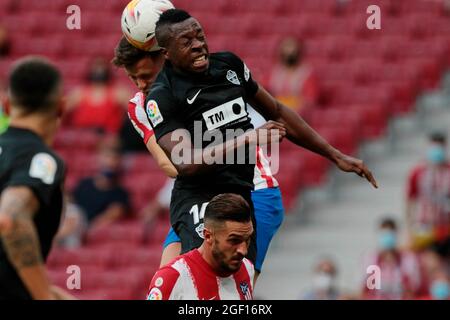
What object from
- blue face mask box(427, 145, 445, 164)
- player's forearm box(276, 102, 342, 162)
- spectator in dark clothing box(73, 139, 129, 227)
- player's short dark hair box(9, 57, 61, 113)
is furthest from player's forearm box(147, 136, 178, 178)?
spectator in dark clothing box(73, 139, 129, 227)

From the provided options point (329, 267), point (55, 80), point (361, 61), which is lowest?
point (329, 267)

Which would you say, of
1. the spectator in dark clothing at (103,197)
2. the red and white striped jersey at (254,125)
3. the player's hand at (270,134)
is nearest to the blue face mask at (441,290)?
the spectator in dark clothing at (103,197)

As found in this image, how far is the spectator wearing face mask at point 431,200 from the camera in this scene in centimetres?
1293

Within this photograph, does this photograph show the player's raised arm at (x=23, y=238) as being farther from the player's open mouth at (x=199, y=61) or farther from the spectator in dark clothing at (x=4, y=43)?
the spectator in dark clothing at (x=4, y=43)

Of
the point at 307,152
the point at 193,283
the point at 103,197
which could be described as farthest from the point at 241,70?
the point at 307,152

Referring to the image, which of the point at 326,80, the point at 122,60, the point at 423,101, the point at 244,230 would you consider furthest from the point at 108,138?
the point at 244,230

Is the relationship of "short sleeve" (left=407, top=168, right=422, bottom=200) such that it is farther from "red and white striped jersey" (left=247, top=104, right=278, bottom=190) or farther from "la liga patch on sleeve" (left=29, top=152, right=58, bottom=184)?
"la liga patch on sleeve" (left=29, top=152, right=58, bottom=184)

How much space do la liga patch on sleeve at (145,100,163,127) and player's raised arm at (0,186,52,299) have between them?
5.29ft

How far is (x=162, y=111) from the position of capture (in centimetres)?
739

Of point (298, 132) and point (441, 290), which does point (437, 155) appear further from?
point (298, 132)

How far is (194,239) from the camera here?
24.8 feet

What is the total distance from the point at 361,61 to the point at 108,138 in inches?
124

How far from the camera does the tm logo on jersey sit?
7500 mm
